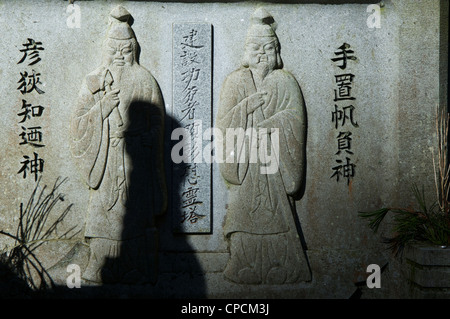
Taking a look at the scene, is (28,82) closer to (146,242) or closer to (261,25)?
(146,242)

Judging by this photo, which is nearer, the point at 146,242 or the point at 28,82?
the point at 146,242

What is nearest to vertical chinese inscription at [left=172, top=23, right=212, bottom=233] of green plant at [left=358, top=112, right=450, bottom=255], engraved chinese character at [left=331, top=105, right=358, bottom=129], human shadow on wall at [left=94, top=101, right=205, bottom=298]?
human shadow on wall at [left=94, top=101, right=205, bottom=298]

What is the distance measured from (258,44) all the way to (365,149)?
166 cm

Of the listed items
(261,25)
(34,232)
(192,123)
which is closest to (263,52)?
(261,25)

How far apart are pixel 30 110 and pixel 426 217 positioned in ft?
14.5

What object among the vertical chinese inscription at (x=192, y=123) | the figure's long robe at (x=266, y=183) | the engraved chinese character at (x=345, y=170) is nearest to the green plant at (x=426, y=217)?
the engraved chinese character at (x=345, y=170)

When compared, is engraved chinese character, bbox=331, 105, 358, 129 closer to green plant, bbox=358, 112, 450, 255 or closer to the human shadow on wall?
green plant, bbox=358, 112, 450, 255

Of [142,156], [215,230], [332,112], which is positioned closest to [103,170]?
Result: [142,156]

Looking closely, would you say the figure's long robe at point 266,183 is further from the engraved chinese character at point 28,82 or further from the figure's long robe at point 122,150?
the engraved chinese character at point 28,82

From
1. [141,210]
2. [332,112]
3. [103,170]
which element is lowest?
[141,210]

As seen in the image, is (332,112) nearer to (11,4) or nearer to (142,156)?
(142,156)

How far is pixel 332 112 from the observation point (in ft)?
17.9

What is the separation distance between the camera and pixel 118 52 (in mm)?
5312

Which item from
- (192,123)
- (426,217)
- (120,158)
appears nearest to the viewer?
(426,217)
